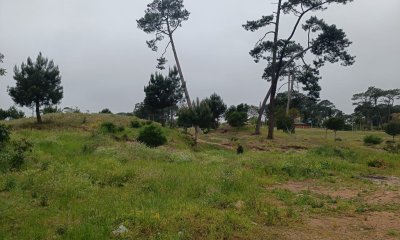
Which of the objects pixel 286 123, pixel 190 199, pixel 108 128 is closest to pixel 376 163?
pixel 190 199

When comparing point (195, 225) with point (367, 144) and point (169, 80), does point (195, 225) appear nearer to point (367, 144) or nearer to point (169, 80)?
point (367, 144)

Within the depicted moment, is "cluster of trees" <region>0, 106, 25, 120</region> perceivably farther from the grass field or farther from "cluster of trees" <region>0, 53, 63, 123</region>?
the grass field

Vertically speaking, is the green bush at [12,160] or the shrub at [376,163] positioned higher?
the green bush at [12,160]

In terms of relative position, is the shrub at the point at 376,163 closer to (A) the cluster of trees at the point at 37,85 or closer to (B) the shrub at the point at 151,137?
(B) the shrub at the point at 151,137

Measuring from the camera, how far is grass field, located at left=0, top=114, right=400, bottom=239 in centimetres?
676

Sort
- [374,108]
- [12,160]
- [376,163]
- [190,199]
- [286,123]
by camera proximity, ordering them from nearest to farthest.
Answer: [190,199] → [12,160] → [376,163] → [286,123] → [374,108]

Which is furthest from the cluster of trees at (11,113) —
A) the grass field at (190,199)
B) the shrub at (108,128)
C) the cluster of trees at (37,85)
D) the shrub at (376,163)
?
the shrub at (376,163)

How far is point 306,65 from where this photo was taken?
3212 centimetres

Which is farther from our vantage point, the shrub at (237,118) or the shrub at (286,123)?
the shrub at (286,123)

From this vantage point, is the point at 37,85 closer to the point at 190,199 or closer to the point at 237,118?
the point at 237,118

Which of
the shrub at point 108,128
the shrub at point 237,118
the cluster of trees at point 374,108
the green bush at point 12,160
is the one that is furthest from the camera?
the cluster of trees at point 374,108

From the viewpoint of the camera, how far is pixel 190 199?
8922 mm

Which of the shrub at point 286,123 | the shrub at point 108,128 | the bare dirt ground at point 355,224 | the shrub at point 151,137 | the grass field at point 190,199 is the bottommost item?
the bare dirt ground at point 355,224

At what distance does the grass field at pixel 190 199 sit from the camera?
6.76 metres
